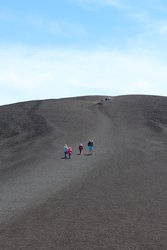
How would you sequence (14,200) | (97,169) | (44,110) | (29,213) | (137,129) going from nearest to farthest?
1. (29,213)
2. (14,200)
3. (97,169)
4. (137,129)
5. (44,110)

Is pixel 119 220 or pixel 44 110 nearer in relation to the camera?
pixel 119 220

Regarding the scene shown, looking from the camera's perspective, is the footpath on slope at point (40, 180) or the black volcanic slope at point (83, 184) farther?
the footpath on slope at point (40, 180)

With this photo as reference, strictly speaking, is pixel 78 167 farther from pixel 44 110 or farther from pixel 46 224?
pixel 44 110

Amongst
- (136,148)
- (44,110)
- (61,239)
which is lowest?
(61,239)

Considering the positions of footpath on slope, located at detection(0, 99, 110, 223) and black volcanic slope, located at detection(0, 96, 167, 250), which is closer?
black volcanic slope, located at detection(0, 96, 167, 250)

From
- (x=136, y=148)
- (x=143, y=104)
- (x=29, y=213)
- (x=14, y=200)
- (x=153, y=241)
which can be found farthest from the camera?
(x=143, y=104)

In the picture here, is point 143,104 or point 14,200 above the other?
point 143,104

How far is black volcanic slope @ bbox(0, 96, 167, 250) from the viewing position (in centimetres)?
1565

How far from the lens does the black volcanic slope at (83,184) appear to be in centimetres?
1565

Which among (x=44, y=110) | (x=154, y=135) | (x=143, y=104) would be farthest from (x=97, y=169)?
(x=143, y=104)

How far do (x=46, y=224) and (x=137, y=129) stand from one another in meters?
36.5

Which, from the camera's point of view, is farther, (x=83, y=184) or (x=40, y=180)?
(x=40, y=180)

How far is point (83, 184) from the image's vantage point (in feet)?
81.0

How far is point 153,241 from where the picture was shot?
A: 1501cm
